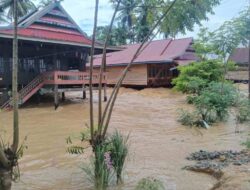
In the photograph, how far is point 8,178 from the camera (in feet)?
15.2

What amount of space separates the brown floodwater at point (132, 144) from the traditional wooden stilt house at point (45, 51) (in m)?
1.37

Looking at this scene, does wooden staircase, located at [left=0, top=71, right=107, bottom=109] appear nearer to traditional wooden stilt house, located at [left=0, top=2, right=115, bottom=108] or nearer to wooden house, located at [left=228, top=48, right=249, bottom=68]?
traditional wooden stilt house, located at [left=0, top=2, right=115, bottom=108]

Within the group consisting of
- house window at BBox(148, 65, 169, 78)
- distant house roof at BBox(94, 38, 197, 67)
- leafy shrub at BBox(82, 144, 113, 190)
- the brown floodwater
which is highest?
distant house roof at BBox(94, 38, 197, 67)

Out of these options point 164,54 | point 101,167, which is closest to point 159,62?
point 164,54

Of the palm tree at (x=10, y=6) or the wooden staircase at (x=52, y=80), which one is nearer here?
the palm tree at (x=10, y=6)

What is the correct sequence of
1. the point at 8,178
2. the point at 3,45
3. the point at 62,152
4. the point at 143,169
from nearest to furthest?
1. the point at 8,178
2. the point at 143,169
3. the point at 62,152
4. the point at 3,45

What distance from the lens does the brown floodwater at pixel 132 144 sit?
6.90 m

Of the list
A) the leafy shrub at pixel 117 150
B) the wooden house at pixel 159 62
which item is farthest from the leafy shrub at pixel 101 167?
the wooden house at pixel 159 62

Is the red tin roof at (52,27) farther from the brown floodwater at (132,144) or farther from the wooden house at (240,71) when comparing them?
the wooden house at (240,71)

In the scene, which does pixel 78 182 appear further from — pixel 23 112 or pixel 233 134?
pixel 23 112

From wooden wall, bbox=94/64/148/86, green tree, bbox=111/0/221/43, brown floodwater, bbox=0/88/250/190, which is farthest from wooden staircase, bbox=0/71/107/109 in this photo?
green tree, bbox=111/0/221/43

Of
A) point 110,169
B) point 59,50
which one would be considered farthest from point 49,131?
point 59,50

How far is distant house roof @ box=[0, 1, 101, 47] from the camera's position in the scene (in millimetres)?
19127

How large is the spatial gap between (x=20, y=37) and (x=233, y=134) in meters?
Answer: 11.4
